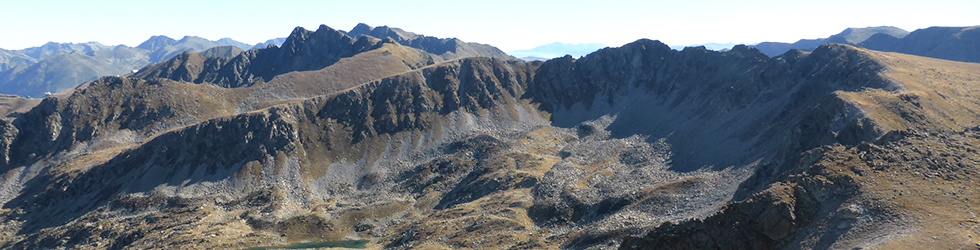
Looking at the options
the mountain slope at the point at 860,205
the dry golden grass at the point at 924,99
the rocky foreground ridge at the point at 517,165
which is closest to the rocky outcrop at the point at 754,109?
the rocky foreground ridge at the point at 517,165

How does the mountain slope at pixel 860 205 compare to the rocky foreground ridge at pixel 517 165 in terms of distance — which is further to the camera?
the rocky foreground ridge at pixel 517 165

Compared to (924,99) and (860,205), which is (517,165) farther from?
(860,205)

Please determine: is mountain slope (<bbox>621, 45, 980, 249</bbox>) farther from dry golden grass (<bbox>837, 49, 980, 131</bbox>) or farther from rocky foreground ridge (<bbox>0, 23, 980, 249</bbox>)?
dry golden grass (<bbox>837, 49, 980, 131</bbox>)

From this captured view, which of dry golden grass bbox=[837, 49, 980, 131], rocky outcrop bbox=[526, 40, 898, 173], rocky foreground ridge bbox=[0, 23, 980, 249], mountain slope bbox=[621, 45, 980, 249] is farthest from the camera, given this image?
rocky outcrop bbox=[526, 40, 898, 173]

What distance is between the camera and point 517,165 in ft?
482

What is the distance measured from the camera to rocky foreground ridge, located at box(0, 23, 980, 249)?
2299 inches

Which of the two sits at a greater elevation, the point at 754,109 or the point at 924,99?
the point at 924,99

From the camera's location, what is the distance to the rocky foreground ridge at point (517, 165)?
58.4 metres

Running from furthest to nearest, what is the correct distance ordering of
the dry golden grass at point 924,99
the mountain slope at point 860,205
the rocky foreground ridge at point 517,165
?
the dry golden grass at point 924,99 < the rocky foreground ridge at point 517,165 < the mountain slope at point 860,205

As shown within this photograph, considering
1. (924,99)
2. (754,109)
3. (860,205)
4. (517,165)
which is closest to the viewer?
(860,205)

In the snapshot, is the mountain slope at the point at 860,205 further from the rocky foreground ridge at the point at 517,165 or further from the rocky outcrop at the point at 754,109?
the rocky outcrop at the point at 754,109

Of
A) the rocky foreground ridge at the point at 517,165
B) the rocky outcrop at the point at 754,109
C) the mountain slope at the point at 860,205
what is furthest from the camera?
the rocky outcrop at the point at 754,109

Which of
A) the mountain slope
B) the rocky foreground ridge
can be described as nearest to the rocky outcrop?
the rocky foreground ridge

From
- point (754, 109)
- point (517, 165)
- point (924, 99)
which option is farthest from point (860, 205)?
point (754, 109)
